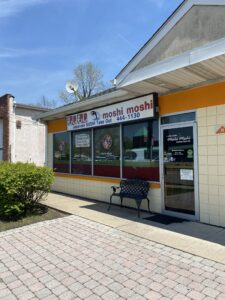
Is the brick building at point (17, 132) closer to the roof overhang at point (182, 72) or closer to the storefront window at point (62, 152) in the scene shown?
the storefront window at point (62, 152)

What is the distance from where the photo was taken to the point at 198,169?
6.48m

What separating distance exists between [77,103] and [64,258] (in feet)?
19.6

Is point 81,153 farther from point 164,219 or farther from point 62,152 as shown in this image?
point 164,219

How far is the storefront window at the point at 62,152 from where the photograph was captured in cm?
1132

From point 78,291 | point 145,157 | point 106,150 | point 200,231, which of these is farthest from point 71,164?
point 78,291

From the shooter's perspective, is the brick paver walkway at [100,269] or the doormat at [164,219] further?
the doormat at [164,219]

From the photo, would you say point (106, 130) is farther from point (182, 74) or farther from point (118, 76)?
point (182, 74)

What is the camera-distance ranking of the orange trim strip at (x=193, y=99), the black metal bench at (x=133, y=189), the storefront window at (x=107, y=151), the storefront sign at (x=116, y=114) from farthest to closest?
the storefront window at (x=107, y=151), the storefront sign at (x=116, y=114), the black metal bench at (x=133, y=189), the orange trim strip at (x=193, y=99)

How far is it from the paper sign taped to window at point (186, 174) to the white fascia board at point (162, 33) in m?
2.48

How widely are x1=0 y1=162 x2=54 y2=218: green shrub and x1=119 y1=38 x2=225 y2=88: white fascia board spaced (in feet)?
9.89

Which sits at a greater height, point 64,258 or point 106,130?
point 106,130

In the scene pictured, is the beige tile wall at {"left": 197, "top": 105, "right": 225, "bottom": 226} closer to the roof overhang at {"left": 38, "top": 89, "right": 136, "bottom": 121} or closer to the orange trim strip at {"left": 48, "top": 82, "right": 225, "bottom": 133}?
the orange trim strip at {"left": 48, "top": 82, "right": 225, "bottom": 133}

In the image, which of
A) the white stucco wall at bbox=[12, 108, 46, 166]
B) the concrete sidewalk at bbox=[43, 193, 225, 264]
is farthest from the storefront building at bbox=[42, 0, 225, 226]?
the white stucco wall at bbox=[12, 108, 46, 166]

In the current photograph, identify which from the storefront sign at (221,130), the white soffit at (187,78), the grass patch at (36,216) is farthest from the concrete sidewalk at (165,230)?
the white soffit at (187,78)
